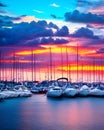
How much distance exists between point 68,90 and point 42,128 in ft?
160

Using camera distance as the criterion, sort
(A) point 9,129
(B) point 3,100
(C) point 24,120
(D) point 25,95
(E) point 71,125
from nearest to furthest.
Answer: (A) point 9,129, (E) point 71,125, (C) point 24,120, (B) point 3,100, (D) point 25,95

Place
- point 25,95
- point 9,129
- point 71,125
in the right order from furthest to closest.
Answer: point 25,95, point 71,125, point 9,129

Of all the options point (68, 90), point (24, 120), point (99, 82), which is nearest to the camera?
point (24, 120)

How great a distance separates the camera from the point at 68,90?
92500mm

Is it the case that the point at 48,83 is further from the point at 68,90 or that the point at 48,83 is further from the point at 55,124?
the point at 55,124

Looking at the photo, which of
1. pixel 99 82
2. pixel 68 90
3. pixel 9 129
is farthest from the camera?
pixel 99 82

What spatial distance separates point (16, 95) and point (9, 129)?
51.8 metres

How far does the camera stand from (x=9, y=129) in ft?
140

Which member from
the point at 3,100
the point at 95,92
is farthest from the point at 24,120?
the point at 95,92

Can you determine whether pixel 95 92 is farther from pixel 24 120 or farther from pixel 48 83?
pixel 24 120

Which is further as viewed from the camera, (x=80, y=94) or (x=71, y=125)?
(x=80, y=94)

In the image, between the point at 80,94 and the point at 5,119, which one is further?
the point at 80,94

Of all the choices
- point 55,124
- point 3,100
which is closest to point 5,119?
point 55,124

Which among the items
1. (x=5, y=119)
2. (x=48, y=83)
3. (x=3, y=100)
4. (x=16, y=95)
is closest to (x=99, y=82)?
(x=48, y=83)
